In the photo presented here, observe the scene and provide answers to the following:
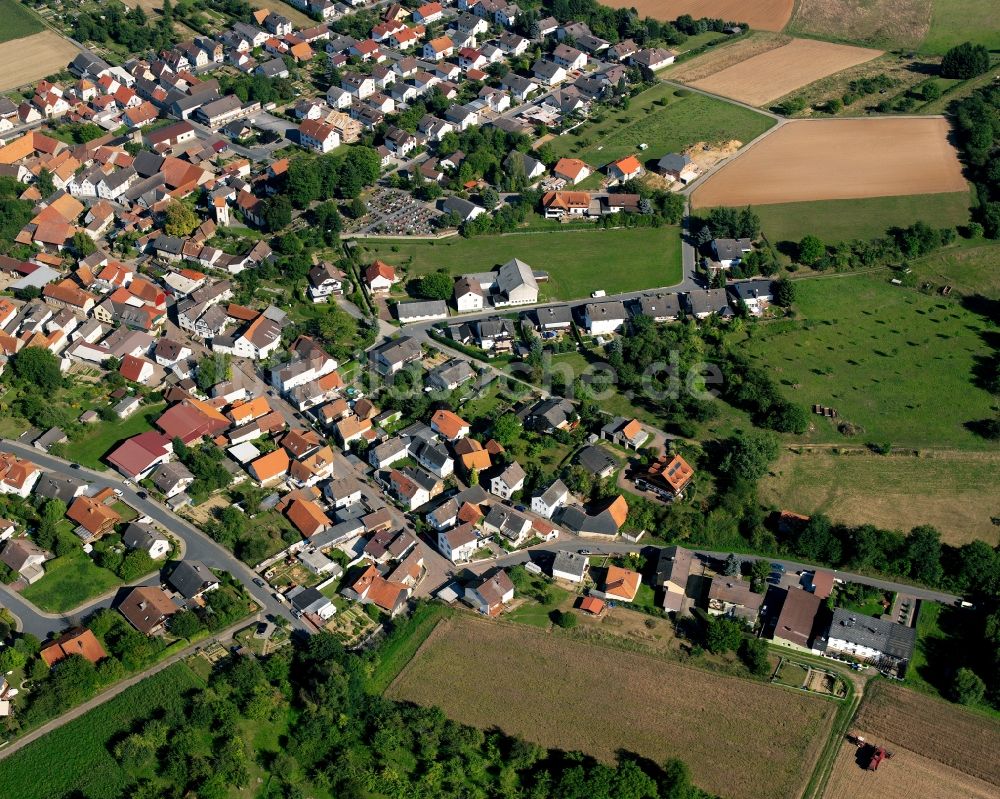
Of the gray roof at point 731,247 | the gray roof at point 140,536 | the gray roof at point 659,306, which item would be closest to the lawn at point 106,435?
the gray roof at point 140,536

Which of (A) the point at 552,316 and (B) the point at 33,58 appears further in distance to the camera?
(B) the point at 33,58

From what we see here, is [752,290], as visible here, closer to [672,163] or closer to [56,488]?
[672,163]

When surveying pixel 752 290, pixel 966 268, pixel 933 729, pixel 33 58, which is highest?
pixel 33 58

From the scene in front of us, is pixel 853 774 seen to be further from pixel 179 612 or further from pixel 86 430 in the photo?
pixel 86 430

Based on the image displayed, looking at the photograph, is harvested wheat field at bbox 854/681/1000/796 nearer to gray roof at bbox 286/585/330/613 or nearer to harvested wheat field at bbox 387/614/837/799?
harvested wheat field at bbox 387/614/837/799

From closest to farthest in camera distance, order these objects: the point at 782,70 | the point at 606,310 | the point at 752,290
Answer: the point at 606,310 → the point at 752,290 → the point at 782,70

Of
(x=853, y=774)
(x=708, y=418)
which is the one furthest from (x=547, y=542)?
(x=853, y=774)

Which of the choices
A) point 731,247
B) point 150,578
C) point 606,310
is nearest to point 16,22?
point 606,310
